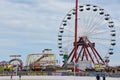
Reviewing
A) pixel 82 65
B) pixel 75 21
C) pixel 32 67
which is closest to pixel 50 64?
pixel 32 67

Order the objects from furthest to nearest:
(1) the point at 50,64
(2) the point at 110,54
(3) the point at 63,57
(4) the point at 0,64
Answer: (4) the point at 0,64 < (1) the point at 50,64 < (3) the point at 63,57 < (2) the point at 110,54

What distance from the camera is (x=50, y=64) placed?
125 m

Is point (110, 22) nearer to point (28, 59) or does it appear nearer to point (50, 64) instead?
point (50, 64)

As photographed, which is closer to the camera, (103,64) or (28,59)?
(103,64)

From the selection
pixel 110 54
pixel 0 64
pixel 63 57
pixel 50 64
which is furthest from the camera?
pixel 0 64

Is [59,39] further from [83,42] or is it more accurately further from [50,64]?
[50,64]

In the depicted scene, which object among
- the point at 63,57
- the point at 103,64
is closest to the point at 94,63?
the point at 103,64

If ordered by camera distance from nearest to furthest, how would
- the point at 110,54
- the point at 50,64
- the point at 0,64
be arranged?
1. the point at 110,54
2. the point at 50,64
3. the point at 0,64

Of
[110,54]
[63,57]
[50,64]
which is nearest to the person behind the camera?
[110,54]

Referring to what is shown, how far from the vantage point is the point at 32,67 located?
126 m

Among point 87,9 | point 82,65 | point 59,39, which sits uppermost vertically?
point 87,9

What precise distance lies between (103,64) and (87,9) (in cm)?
1710

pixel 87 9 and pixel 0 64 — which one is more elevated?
pixel 87 9

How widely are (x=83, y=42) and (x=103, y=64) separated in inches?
375
